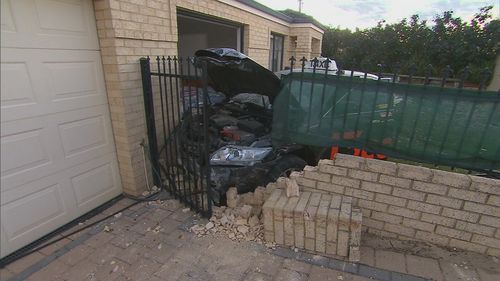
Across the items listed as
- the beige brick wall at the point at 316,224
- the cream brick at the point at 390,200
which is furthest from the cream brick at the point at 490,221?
the beige brick wall at the point at 316,224

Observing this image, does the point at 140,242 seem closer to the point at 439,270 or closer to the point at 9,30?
the point at 9,30

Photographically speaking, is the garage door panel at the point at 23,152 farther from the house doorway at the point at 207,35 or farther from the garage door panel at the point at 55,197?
the house doorway at the point at 207,35

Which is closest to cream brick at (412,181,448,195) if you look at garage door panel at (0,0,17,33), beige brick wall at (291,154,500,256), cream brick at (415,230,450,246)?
beige brick wall at (291,154,500,256)

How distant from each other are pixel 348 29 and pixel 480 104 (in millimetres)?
20739

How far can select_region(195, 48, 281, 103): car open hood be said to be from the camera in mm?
3335

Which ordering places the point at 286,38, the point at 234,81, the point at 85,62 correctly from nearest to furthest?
the point at 85,62
the point at 234,81
the point at 286,38

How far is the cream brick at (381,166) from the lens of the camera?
2605 mm

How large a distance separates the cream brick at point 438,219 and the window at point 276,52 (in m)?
7.22

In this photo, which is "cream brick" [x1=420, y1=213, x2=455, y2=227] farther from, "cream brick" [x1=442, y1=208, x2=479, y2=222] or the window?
the window

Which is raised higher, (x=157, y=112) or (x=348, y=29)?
(x=348, y=29)

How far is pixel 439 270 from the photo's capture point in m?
2.45

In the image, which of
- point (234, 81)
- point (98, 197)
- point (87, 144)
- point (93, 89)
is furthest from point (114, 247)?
point (234, 81)

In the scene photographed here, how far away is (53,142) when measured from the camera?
276 cm

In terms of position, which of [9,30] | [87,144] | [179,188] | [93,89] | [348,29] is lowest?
[179,188]
